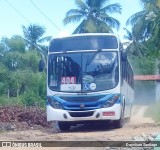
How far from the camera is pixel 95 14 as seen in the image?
1439 inches

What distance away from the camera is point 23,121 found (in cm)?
1400

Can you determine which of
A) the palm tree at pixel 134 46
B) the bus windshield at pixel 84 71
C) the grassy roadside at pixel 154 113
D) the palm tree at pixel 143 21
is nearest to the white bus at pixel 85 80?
the bus windshield at pixel 84 71

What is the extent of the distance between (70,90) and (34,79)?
794 inches

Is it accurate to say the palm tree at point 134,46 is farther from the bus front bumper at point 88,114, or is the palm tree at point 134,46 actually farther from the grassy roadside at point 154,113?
the bus front bumper at point 88,114

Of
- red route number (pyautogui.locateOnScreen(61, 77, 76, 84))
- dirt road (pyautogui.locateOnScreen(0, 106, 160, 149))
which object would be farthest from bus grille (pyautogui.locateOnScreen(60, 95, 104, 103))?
dirt road (pyautogui.locateOnScreen(0, 106, 160, 149))

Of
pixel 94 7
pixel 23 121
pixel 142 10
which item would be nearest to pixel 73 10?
pixel 94 7

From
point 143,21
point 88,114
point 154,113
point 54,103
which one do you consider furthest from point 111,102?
point 143,21

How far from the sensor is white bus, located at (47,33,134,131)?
11680mm

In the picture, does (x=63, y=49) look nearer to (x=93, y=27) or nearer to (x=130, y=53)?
(x=93, y=27)

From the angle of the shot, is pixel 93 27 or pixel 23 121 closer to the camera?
pixel 23 121

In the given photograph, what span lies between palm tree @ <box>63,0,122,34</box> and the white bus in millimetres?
23627

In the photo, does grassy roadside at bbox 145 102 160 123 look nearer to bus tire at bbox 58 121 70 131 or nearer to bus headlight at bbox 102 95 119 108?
bus tire at bbox 58 121 70 131

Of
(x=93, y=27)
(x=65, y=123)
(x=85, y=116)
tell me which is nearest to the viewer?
(x=85, y=116)

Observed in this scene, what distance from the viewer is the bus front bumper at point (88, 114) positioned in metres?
11.6
